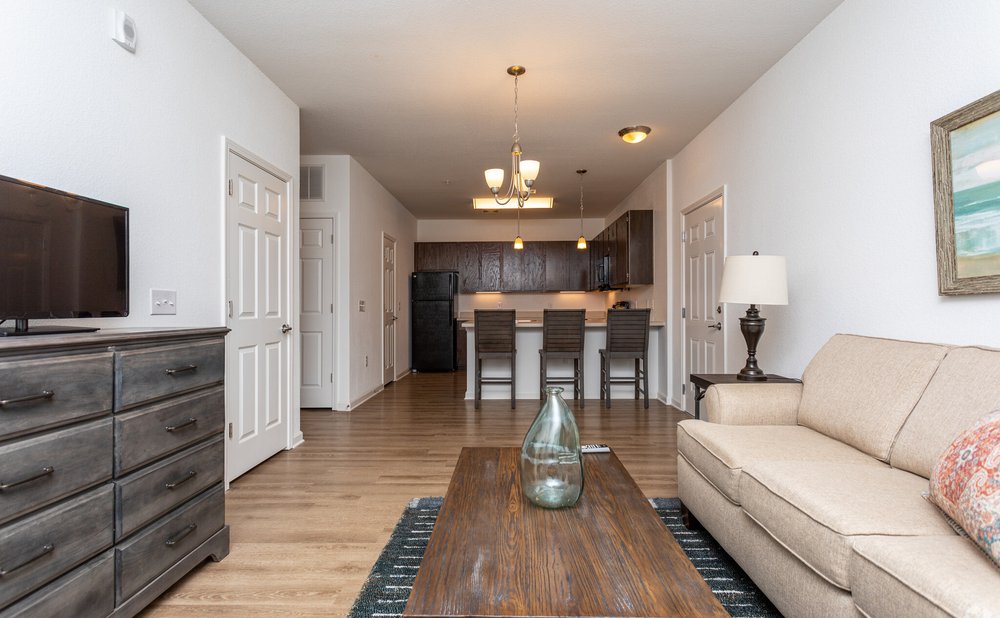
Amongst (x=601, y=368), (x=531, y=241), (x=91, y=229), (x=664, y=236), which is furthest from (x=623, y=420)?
(x=531, y=241)

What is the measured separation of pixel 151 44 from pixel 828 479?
328 cm

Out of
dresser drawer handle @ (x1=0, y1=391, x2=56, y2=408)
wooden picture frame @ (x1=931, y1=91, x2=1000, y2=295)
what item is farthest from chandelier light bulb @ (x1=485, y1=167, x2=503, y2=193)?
dresser drawer handle @ (x1=0, y1=391, x2=56, y2=408)

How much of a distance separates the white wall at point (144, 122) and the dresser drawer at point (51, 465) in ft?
2.80

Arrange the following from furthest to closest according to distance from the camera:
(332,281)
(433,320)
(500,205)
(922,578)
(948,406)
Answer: (433,320)
(500,205)
(332,281)
(948,406)
(922,578)

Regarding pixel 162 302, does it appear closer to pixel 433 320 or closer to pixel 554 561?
pixel 554 561

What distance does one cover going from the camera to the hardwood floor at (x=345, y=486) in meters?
1.84

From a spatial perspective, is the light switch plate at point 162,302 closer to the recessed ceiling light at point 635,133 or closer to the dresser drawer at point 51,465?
the dresser drawer at point 51,465

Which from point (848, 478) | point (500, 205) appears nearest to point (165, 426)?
point (848, 478)

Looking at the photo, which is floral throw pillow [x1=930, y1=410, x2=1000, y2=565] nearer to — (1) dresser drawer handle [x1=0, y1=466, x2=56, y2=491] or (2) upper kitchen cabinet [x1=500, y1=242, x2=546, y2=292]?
(1) dresser drawer handle [x1=0, y1=466, x2=56, y2=491]

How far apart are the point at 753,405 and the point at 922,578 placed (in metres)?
1.44

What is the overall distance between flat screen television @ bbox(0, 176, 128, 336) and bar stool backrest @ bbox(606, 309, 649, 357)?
4.27 m

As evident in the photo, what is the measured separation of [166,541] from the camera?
1730 mm

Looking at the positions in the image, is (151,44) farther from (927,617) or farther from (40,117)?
(927,617)

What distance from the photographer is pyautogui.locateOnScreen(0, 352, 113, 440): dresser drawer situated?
1206mm
